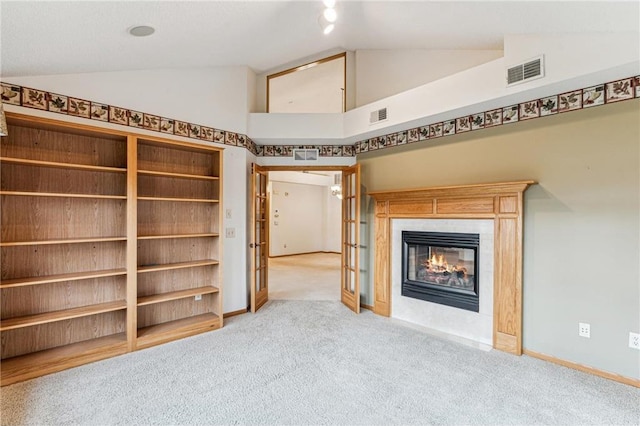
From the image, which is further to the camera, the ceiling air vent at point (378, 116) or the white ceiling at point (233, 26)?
the ceiling air vent at point (378, 116)

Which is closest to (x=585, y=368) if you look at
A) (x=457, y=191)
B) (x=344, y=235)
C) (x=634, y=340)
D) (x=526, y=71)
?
(x=634, y=340)

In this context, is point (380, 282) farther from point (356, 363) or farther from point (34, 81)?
point (34, 81)

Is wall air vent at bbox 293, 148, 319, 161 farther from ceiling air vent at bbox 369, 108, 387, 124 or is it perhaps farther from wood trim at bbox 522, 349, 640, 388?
wood trim at bbox 522, 349, 640, 388

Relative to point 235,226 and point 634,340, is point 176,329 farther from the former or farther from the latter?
point 634,340

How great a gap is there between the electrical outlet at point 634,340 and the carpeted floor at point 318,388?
0.34 metres

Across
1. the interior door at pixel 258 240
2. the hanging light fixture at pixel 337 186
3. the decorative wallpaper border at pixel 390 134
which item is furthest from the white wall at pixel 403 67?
the hanging light fixture at pixel 337 186

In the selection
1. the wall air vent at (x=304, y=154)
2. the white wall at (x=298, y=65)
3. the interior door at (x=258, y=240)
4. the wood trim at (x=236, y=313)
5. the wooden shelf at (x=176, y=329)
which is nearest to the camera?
the wooden shelf at (x=176, y=329)

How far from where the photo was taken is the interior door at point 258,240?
4129 millimetres

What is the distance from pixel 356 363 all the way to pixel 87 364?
93.6 inches

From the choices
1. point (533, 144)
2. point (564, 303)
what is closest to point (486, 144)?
point (533, 144)

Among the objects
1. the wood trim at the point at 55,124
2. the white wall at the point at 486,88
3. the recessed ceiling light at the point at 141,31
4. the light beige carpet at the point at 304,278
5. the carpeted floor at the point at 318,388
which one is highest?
the recessed ceiling light at the point at 141,31

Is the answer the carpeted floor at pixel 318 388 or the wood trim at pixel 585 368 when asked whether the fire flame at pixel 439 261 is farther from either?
the wood trim at pixel 585 368

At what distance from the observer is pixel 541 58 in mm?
2502

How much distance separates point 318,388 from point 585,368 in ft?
7.55
